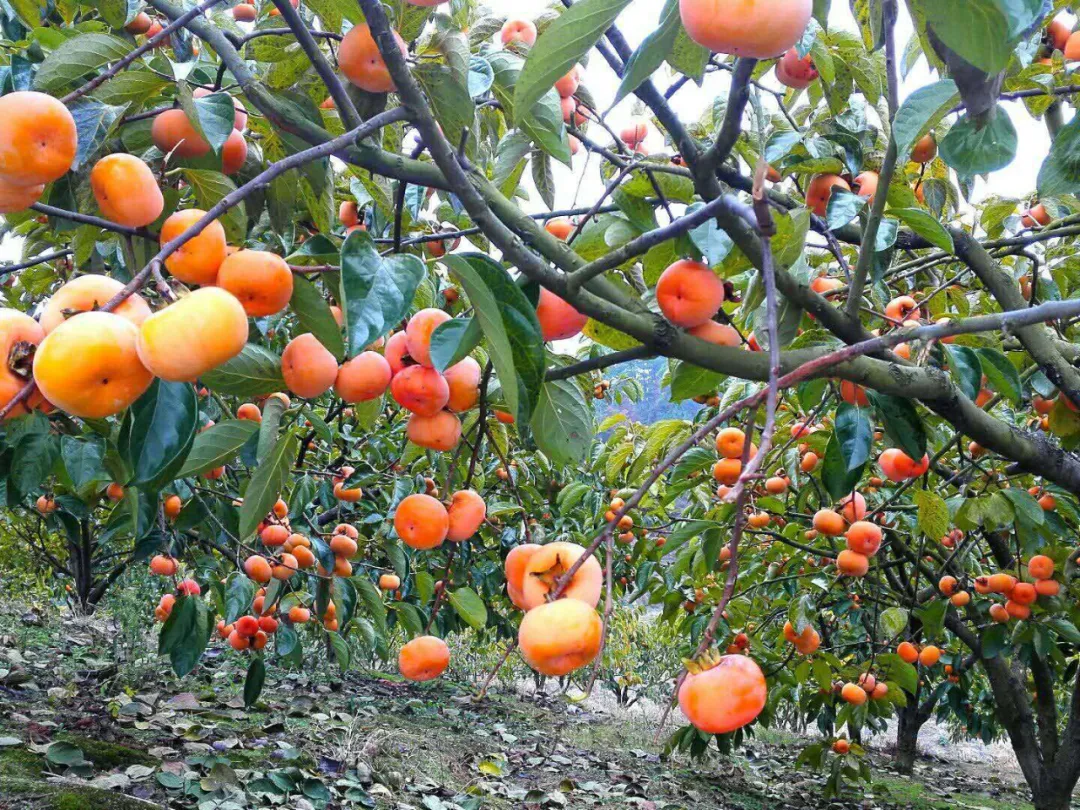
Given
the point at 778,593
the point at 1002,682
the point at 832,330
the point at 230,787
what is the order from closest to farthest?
the point at 832,330 → the point at 230,787 → the point at 1002,682 → the point at 778,593

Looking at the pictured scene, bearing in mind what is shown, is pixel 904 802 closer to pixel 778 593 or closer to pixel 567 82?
pixel 778 593

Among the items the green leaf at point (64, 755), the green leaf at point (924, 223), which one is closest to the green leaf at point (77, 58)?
the green leaf at point (924, 223)

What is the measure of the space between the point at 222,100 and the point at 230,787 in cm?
316

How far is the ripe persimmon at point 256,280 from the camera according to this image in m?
0.84

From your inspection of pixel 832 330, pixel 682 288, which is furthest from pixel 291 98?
pixel 832 330

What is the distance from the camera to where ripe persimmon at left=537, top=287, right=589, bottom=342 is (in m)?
1.19

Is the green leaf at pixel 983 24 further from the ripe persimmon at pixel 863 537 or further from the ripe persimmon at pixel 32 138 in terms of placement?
the ripe persimmon at pixel 863 537

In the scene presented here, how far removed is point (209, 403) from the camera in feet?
6.93

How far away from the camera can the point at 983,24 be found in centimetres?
73

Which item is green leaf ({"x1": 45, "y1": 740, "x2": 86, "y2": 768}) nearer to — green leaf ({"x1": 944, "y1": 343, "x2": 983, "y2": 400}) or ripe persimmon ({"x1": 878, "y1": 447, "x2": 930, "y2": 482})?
ripe persimmon ({"x1": 878, "y1": 447, "x2": 930, "y2": 482})

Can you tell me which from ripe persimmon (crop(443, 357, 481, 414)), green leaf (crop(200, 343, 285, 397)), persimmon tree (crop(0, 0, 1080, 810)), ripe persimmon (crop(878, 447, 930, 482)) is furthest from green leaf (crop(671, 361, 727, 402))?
ripe persimmon (crop(878, 447, 930, 482))

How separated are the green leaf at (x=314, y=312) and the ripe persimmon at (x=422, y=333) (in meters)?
0.13

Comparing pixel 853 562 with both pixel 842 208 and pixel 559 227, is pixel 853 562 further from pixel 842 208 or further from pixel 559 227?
pixel 559 227

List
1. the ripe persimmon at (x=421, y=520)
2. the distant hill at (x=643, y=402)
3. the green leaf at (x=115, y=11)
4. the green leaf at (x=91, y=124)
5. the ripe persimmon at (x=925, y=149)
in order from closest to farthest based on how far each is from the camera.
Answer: the green leaf at (x=91, y=124), the green leaf at (x=115, y=11), the ripe persimmon at (x=421, y=520), the ripe persimmon at (x=925, y=149), the distant hill at (x=643, y=402)
